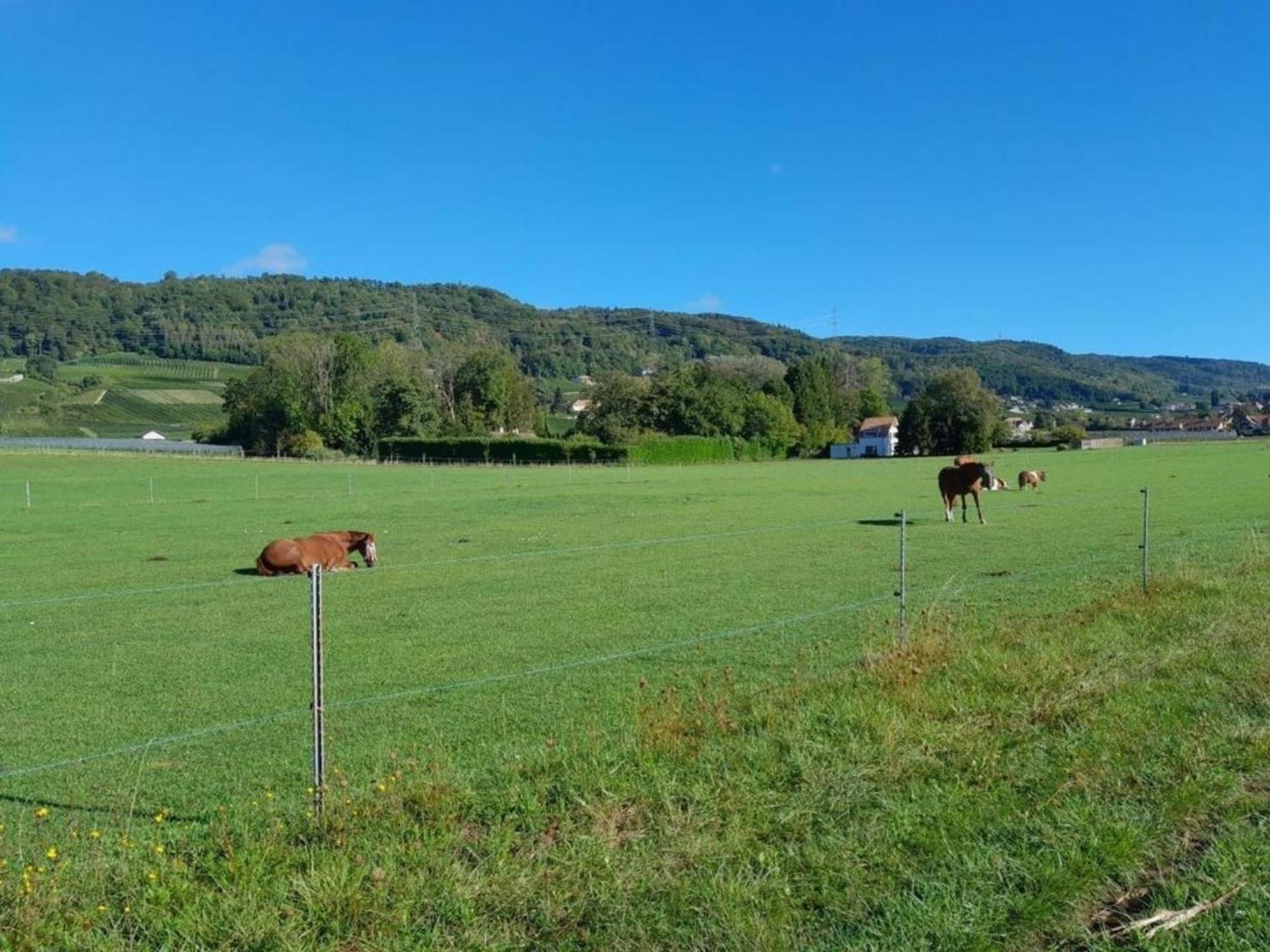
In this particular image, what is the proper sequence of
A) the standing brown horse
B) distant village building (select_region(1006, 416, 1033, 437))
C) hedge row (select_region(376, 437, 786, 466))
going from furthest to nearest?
1. distant village building (select_region(1006, 416, 1033, 437))
2. hedge row (select_region(376, 437, 786, 466))
3. the standing brown horse

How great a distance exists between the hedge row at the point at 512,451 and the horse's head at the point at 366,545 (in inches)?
2795

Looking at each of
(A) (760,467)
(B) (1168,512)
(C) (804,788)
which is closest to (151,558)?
(C) (804,788)

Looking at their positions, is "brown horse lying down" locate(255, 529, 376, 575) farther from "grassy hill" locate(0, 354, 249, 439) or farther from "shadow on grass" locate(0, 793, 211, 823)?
"grassy hill" locate(0, 354, 249, 439)

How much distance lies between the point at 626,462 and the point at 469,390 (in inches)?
1472

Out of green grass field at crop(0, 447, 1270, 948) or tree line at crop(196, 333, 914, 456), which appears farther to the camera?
tree line at crop(196, 333, 914, 456)

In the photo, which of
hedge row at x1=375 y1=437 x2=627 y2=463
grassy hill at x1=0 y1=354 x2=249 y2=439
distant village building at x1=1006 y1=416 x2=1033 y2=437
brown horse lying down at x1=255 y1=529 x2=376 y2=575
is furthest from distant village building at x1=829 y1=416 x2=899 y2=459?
brown horse lying down at x1=255 y1=529 x2=376 y2=575

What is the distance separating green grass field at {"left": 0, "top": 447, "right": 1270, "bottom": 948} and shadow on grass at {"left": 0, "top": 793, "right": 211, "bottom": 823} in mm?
35

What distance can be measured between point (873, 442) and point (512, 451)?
2370 inches

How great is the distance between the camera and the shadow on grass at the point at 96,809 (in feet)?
19.4

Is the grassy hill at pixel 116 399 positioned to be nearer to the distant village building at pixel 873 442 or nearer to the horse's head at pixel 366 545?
the distant village building at pixel 873 442

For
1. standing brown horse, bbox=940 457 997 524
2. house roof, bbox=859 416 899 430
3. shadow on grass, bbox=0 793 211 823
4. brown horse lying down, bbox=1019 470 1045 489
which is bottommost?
shadow on grass, bbox=0 793 211 823

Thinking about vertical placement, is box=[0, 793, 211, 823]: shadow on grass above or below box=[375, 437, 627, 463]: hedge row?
below

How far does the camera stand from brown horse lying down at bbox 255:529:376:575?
58.5 ft

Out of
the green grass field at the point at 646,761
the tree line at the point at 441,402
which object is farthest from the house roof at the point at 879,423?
the green grass field at the point at 646,761
